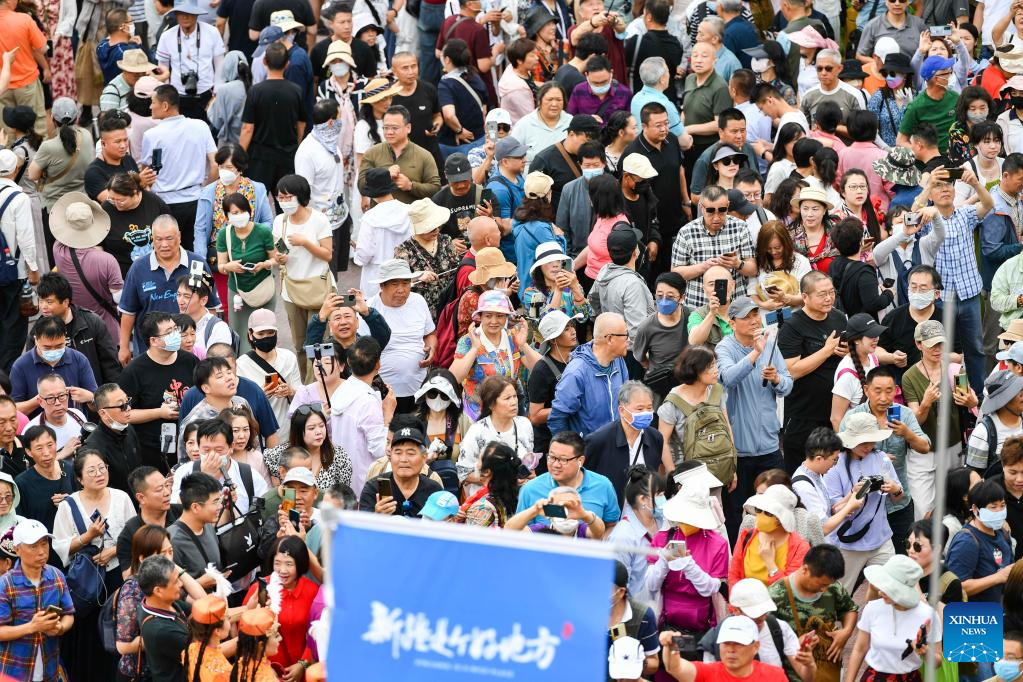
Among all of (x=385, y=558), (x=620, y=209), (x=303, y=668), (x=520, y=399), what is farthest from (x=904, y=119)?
(x=385, y=558)

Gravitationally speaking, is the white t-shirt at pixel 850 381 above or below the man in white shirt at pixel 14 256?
below

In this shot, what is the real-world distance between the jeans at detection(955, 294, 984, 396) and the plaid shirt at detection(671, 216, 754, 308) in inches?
59.7

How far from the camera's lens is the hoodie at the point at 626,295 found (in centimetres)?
1074

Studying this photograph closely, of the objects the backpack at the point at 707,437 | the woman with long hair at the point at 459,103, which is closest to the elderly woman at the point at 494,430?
the backpack at the point at 707,437

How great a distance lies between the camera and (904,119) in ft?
44.4

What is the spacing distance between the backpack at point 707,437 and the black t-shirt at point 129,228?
4359mm

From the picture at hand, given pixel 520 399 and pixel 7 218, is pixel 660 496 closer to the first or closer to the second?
pixel 520 399

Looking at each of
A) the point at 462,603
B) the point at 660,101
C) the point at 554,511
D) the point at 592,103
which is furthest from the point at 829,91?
the point at 462,603

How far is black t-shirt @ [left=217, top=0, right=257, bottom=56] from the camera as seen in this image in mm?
16000

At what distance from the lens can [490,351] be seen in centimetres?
1035

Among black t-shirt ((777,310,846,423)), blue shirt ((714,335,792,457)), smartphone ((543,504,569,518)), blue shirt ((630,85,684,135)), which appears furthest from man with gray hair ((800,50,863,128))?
smartphone ((543,504,569,518))

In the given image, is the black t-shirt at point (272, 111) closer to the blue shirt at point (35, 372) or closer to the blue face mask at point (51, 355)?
the blue shirt at point (35, 372)

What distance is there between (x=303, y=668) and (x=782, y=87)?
776 cm

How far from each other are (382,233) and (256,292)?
3.19 feet
